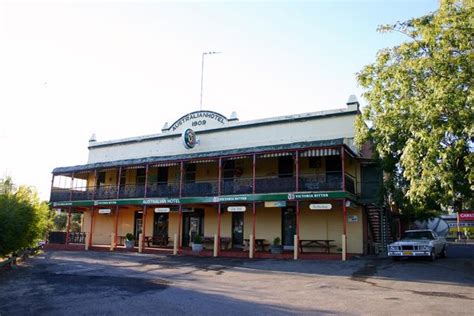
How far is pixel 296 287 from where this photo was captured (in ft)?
37.7

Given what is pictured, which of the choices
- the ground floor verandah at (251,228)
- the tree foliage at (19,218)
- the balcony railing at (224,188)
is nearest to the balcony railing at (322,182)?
the balcony railing at (224,188)

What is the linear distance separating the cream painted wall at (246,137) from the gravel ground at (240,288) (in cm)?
759

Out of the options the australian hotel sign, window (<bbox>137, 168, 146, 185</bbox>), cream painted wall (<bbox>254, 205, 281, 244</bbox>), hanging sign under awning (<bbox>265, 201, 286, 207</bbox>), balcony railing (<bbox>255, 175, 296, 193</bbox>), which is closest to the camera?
the australian hotel sign

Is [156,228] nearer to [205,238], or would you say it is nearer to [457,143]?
[205,238]

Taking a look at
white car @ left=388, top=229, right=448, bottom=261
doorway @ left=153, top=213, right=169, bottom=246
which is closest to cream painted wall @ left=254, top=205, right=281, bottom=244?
doorway @ left=153, top=213, right=169, bottom=246

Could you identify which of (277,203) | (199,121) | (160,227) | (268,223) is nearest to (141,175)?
(160,227)

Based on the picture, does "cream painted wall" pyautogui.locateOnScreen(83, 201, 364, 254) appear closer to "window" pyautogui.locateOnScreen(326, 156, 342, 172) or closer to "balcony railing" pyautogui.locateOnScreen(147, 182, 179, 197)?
"window" pyautogui.locateOnScreen(326, 156, 342, 172)

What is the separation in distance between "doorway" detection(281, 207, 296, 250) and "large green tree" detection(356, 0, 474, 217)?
25.8ft

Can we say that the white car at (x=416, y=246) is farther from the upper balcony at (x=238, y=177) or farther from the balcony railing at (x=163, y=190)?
the balcony railing at (x=163, y=190)

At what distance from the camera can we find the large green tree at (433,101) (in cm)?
1206

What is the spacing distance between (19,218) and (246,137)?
1313 cm

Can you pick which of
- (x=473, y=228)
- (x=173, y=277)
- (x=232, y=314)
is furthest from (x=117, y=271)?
(x=473, y=228)

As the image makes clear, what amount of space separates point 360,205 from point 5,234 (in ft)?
50.5

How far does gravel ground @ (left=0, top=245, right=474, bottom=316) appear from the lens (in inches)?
334
